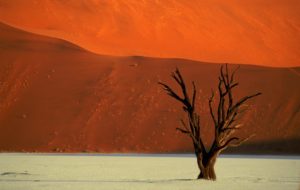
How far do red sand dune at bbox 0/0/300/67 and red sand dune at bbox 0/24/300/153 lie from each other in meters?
5.83

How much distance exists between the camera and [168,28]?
326 ft

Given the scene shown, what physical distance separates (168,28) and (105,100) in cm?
2149

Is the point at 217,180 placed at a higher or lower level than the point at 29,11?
higher

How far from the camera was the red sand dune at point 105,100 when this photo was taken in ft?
242

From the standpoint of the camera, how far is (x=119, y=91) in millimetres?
82812

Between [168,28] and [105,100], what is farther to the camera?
[168,28]

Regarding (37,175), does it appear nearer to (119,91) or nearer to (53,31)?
(119,91)

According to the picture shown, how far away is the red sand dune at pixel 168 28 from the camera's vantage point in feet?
315

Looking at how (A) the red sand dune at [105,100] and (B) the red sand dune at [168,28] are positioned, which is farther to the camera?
(B) the red sand dune at [168,28]

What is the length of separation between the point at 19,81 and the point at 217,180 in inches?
2185

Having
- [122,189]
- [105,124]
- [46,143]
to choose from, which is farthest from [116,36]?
[122,189]

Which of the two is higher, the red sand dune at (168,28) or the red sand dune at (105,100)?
the red sand dune at (105,100)

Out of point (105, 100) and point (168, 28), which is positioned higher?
point (105, 100)

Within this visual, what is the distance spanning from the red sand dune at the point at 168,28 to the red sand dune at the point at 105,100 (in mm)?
5834
